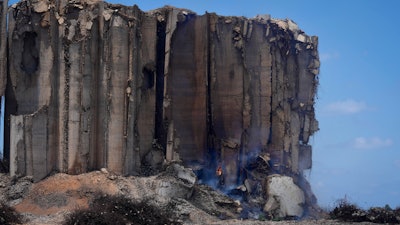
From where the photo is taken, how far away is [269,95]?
35844 millimetres

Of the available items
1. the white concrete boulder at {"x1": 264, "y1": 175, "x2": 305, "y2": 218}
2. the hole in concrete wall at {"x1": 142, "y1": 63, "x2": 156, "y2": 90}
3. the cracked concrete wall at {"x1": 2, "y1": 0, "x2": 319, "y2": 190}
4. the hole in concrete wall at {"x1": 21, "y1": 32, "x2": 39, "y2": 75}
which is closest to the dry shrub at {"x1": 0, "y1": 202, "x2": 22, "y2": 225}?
the cracked concrete wall at {"x1": 2, "y1": 0, "x2": 319, "y2": 190}

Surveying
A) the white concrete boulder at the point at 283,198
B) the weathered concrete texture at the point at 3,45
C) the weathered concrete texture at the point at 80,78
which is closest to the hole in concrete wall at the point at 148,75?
the weathered concrete texture at the point at 80,78

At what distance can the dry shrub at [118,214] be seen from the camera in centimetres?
2372

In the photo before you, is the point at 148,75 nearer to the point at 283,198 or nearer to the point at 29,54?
the point at 29,54

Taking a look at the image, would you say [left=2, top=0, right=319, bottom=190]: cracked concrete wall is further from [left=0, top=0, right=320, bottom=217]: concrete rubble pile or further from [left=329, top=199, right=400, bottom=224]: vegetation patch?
[left=329, top=199, right=400, bottom=224]: vegetation patch

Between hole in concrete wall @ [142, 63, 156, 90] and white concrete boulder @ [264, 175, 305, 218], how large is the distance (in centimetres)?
675

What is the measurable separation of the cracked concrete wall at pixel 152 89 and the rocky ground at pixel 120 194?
670mm

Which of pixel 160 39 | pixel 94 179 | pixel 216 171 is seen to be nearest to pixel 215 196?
pixel 216 171

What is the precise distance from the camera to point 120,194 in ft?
93.2

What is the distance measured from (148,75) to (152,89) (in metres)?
0.64

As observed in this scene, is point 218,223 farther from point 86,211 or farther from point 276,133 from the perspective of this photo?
point 276,133

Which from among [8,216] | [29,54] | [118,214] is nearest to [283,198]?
[118,214]

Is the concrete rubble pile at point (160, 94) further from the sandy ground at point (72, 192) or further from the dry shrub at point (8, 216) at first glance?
the dry shrub at point (8, 216)

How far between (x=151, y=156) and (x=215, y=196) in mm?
3201
